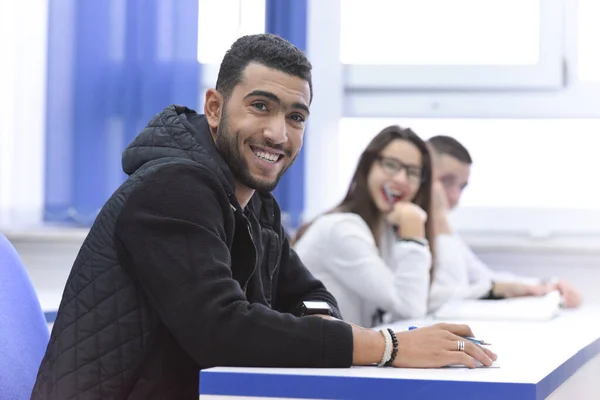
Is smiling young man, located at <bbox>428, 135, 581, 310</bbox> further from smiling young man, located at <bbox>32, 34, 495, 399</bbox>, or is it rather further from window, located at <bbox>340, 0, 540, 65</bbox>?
smiling young man, located at <bbox>32, 34, 495, 399</bbox>

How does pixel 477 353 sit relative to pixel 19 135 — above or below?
below

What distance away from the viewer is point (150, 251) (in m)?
1.36

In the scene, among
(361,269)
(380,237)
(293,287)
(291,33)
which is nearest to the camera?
(293,287)

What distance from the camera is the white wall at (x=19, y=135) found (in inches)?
150

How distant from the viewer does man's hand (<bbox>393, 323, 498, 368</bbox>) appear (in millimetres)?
1318

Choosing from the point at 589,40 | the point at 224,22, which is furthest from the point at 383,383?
the point at 589,40

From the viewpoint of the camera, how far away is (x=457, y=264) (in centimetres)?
333

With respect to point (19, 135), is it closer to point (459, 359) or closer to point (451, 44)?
point (451, 44)

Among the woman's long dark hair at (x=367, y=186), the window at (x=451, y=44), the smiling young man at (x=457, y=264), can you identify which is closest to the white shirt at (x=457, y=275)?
the smiling young man at (x=457, y=264)

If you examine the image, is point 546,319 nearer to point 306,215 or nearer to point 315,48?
point 306,215

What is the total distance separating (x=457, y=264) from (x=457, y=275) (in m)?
0.04

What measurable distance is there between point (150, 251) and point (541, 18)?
9.14 ft

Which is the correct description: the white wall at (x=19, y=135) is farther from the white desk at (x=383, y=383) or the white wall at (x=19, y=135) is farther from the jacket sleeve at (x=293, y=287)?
the white desk at (x=383, y=383)

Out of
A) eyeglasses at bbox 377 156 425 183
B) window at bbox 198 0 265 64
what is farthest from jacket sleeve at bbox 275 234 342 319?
window at bbox 198 0 265 64
